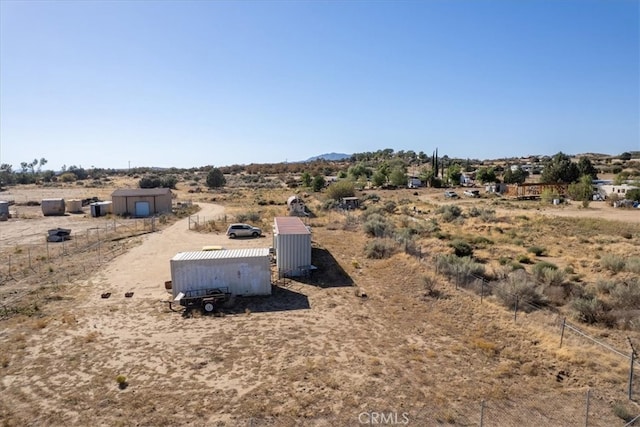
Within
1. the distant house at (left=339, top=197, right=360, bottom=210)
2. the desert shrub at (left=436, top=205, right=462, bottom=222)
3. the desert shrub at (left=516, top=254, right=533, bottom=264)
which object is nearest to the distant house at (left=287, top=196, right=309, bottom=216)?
the distant house at (left=339, top=197, right=360, bottom=210)

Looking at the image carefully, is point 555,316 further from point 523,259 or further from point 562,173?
point 562,173

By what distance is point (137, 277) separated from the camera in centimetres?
2359

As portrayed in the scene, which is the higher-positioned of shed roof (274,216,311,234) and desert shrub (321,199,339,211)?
shed roof (274,216,311,234)

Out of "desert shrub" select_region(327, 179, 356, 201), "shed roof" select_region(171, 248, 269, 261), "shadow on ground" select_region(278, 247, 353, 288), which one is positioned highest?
"desert shrub" select_region(327, 179, 356, 201)

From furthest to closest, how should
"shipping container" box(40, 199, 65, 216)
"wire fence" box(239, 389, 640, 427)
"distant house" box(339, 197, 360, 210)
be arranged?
"distant house" box(339, 197, 360, 210)
"shipping container" box(40, 199, 65, 216)
"wire fence" box(239, 389, 640, 427)

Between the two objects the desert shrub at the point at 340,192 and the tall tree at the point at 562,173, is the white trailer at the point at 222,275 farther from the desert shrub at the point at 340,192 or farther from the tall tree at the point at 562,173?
the tall tree at the point at 562,173

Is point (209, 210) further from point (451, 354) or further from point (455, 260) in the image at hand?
point (451, 354)

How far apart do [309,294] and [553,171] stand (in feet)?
244

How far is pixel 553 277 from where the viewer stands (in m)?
20.3

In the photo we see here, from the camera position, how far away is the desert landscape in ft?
35.2

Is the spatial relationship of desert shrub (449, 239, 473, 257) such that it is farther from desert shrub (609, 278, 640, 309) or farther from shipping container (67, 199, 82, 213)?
shipping container (67, 199, 82, 213)

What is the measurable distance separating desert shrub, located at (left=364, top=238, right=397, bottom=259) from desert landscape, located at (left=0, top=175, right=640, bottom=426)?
0.52 m

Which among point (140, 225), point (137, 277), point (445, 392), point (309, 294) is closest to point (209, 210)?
point (140, 225)

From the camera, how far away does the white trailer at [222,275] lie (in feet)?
63.6
